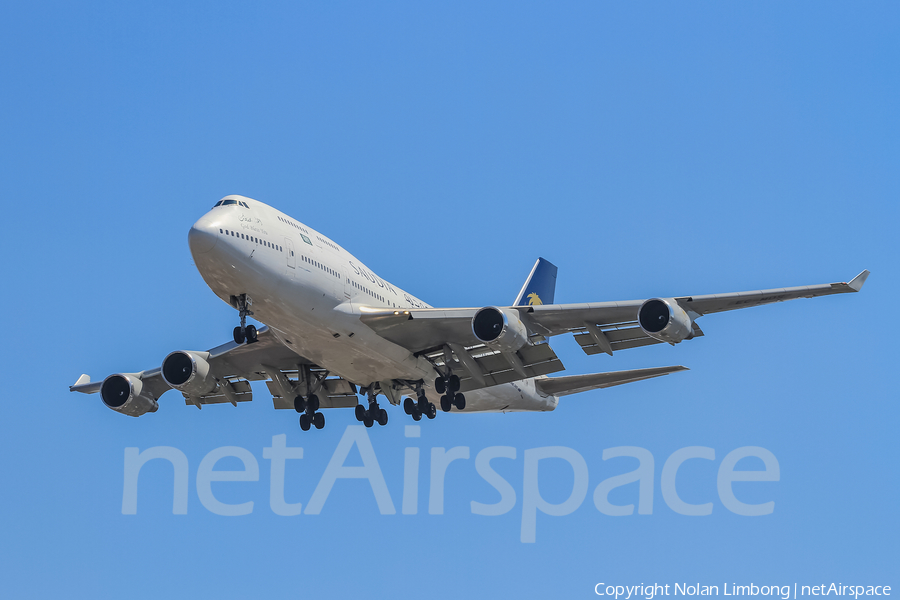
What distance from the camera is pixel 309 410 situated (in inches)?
1393

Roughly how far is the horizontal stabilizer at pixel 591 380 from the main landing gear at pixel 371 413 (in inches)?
265

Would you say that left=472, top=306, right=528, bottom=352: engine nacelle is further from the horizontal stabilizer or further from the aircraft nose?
the aircraft nose

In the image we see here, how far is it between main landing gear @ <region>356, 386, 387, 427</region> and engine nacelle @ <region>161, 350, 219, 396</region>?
18.5 feet

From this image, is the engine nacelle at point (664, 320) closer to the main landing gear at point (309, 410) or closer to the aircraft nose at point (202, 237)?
the aircraft nose at point (202, 237)

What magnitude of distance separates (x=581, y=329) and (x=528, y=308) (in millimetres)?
2085

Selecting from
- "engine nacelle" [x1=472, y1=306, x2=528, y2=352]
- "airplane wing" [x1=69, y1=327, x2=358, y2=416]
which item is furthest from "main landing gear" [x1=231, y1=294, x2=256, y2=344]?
"engine nacelle" [x1=472, y1=306, x2=528, y2=352]

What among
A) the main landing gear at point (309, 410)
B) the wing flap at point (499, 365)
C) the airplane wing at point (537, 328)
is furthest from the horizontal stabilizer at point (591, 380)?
the main landing gear at point (309, 410)

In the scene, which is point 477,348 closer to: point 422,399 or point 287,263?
point 422,399

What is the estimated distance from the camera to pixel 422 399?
34062 millimetres

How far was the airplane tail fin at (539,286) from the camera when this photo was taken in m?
42.2

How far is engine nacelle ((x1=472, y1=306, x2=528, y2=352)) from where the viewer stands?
29078 millimetres

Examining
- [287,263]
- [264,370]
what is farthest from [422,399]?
[287,263]

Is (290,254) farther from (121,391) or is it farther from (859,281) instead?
(859,281)

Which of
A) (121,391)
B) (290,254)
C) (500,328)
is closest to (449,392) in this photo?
(500,328)
